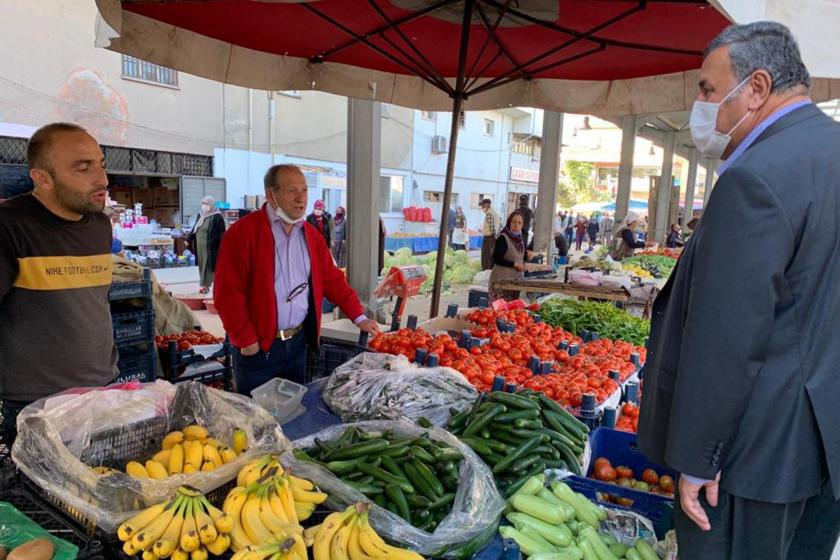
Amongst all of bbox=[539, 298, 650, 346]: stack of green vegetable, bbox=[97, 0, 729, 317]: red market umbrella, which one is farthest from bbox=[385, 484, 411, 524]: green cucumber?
bbox=[539, 298, 650, 346]: stack of green vegetable

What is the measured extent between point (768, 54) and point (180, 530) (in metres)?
2.15

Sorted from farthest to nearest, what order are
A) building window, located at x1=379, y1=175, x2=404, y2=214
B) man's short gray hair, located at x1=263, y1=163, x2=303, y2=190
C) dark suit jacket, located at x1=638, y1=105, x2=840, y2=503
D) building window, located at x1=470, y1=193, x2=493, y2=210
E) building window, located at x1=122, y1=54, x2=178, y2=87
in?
building window, located at x1=470, y1=193, x2=493, y2=210
building window, located at x1=379, y1=175, x2=404, y2=214
building window, located at x1=122, y1=54, x2=178, y2=87
man's short gray hair, located at x1=263, y1=163, x2=303, y2=190
dark suit jacket, located at x1=638, y1=105, x2=840, y2=503

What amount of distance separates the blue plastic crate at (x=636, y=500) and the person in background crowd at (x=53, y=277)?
7.58 feet

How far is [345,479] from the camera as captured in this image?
1966mm

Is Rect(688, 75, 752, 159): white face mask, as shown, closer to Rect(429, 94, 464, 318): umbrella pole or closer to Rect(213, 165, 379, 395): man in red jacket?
Rect(213, 165, 379, 395): man in red jacket

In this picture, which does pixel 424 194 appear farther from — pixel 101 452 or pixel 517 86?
pixel 101 452

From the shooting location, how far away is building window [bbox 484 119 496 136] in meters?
30.3

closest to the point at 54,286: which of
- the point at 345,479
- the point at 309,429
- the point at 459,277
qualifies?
the point at 309,429

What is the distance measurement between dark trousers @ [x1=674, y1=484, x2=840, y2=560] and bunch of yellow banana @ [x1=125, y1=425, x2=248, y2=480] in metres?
1.53

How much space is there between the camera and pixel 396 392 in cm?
284

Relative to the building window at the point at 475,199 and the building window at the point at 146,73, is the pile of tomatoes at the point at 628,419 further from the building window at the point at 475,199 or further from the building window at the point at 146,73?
the building window at the point at 475,199

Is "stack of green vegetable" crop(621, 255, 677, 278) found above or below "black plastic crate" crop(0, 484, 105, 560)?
above

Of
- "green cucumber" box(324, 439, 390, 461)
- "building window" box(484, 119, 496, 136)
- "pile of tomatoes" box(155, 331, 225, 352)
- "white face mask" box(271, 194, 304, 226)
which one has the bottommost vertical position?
"pile of tomatoes" box(155, 331, 225, 352)

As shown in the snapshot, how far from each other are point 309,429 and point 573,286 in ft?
17.0
